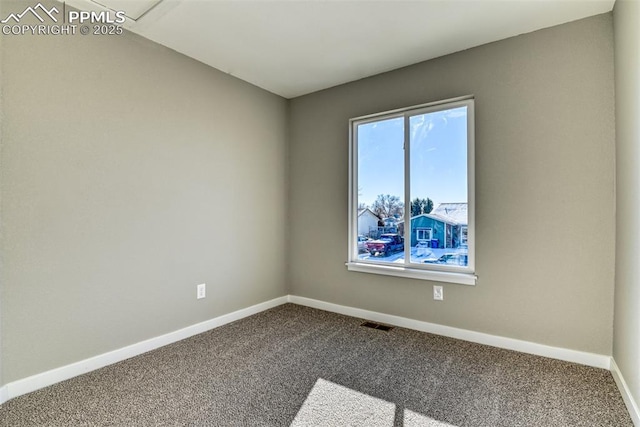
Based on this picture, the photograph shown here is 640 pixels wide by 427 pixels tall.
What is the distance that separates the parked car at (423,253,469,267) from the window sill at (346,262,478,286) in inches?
3.8

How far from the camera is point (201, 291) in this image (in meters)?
2.90

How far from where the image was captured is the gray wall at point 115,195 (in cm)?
190

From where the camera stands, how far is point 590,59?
87.4 inches

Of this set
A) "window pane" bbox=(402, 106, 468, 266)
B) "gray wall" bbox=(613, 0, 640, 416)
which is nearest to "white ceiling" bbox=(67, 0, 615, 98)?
"gray wall" bbox=(613, 0, 640, 416)

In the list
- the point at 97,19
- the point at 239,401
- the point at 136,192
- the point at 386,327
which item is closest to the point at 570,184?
the point at 386,327

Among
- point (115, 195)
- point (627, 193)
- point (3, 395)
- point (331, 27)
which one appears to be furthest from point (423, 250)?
point (3, 395)

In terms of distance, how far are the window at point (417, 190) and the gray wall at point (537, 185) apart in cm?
11

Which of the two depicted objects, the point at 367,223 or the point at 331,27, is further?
the point at 367,223

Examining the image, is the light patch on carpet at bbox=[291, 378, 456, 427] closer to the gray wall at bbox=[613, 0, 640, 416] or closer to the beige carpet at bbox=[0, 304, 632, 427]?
the beige carpet at bbox=[0, 304, 632, 427]

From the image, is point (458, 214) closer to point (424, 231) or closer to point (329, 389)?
point (424, 231)

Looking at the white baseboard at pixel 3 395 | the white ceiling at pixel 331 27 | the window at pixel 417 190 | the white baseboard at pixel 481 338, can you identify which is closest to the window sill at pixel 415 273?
the window at pixel 417 190

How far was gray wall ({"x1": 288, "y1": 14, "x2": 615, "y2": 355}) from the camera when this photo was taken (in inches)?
86.4

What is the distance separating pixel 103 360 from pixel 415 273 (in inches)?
99.4

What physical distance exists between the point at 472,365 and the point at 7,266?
9.81 ft
